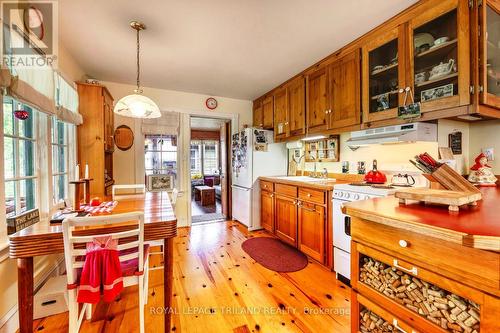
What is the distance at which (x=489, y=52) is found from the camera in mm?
1498

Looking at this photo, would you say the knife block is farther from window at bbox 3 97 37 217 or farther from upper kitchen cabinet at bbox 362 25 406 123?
window at bbox 3 97 37 217

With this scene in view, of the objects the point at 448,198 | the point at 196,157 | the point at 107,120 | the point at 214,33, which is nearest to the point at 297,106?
the point at 214,33

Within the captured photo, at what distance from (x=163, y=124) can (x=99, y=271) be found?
9.35 ft

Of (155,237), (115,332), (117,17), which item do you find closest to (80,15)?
(117,17)

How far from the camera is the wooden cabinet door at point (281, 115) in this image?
3.36 metres

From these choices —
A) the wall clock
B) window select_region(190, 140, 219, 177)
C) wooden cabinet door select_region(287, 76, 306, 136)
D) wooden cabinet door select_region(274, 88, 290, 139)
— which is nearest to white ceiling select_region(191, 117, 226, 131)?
window select_region(190, 140, 219, 177)

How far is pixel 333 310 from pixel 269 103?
10.2ft

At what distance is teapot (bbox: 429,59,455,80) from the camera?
1554mm

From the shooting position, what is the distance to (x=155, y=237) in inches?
55.9

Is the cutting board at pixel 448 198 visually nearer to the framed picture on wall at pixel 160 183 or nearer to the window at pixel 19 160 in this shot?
the window at pixel 19 160

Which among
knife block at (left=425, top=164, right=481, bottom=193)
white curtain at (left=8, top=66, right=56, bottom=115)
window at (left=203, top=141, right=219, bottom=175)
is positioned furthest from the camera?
window at (left=203, top=141, right=219, bottom=175)

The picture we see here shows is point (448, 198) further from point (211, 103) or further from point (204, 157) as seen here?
point (204, 157)

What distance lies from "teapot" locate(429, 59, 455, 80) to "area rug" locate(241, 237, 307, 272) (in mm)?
2153

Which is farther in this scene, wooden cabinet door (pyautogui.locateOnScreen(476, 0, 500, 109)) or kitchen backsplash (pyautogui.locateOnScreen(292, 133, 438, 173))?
kitchen backsplash (pyautogui.locateOnScreen(292, 133, 438, 173))
